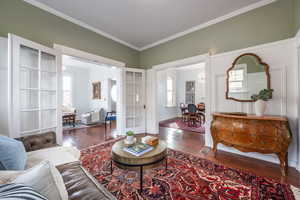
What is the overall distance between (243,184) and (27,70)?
3705mm

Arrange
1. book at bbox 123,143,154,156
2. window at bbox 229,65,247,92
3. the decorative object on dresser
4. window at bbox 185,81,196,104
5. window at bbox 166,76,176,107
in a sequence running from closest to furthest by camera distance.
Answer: book at bbox 123,143,154,156, the decorative object on dresser, window at bbox 229,65,247,92, window at bbox 166,76,176,107, window at bbox 185,81,196,104

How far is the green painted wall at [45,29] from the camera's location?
2037 millimetres

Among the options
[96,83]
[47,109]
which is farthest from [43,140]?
[96,83]

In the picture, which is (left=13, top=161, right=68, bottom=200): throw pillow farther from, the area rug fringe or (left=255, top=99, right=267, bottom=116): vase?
(left=255, top=99, right=267, bottom=116): vase

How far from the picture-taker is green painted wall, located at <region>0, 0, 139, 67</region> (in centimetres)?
204

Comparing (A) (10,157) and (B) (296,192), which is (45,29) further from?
(B) (296,192)

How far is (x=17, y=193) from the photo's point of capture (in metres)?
0.52

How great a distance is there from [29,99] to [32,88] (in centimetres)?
19

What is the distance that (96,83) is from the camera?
23.5 feet

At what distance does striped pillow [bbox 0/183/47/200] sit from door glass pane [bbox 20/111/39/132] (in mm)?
1944

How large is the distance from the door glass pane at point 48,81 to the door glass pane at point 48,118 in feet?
1.48

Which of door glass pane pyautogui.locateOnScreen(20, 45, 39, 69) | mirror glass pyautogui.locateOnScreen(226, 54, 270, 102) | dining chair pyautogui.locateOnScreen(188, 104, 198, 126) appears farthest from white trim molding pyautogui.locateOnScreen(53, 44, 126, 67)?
dining chair pyautogui.locateOnScreen(188, 104, 198, 126)

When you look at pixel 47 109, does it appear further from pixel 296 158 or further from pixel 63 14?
pixel 296 158

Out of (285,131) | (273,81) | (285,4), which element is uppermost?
(285,4)
